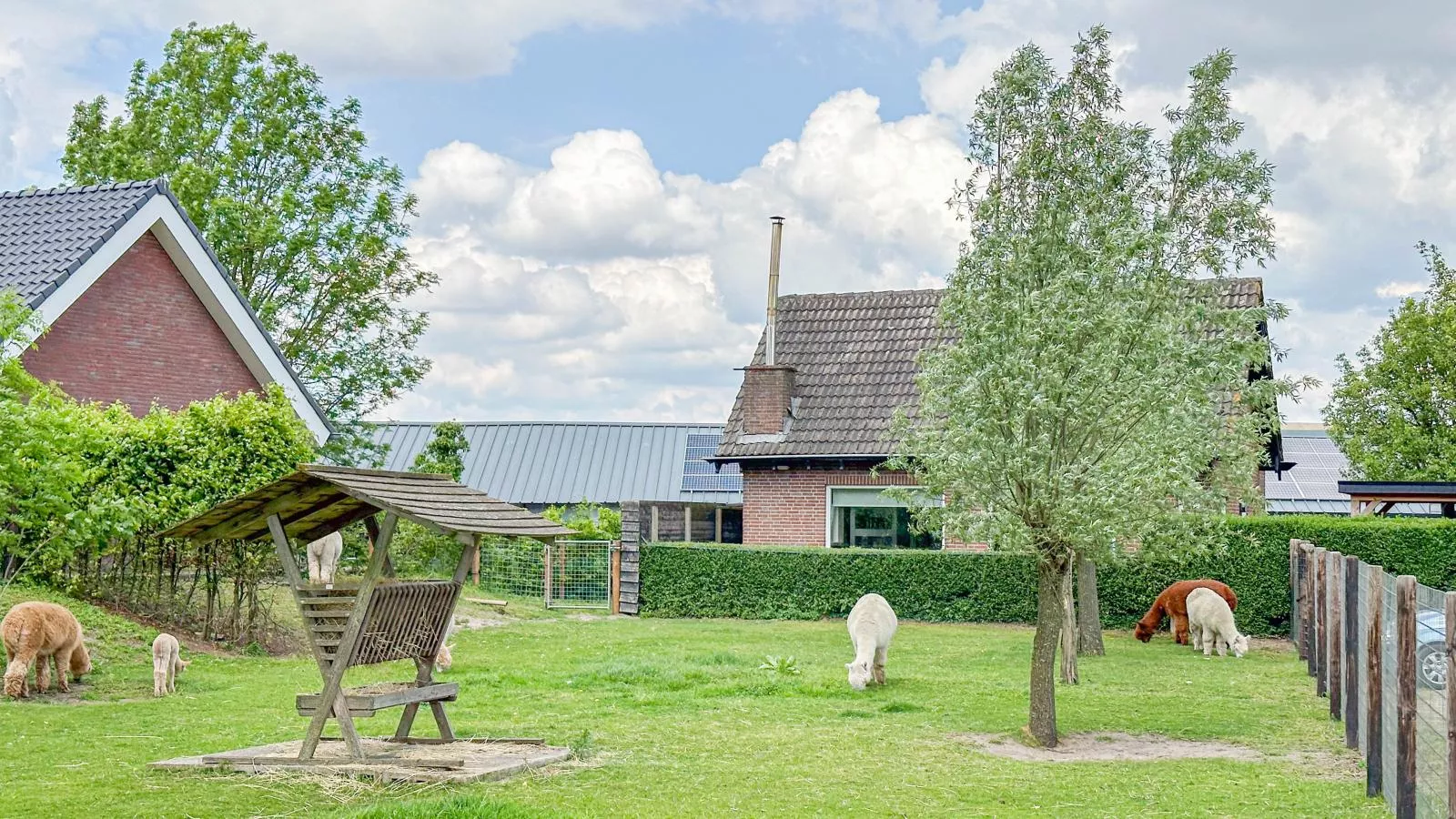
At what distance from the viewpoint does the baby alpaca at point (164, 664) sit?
47.3ft

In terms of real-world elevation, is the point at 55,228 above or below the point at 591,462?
above

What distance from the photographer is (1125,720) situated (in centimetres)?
1345

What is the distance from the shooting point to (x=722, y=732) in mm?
12391

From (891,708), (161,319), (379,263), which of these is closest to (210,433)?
(161,319)

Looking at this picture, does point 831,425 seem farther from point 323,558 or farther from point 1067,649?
point 1067,649

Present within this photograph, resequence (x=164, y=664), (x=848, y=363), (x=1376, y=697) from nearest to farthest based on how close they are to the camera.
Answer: (x=1376, y=697) < (x=164, y=664) < (x=848, y=363)

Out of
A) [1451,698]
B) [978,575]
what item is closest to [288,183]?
[978,575]

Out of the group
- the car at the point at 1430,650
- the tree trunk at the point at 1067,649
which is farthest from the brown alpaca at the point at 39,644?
the car at the point at 1430,650

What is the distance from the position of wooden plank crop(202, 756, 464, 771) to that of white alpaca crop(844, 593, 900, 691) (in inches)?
246

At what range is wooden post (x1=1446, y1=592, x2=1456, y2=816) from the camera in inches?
271

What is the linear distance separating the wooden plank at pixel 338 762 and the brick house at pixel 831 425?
687 inches

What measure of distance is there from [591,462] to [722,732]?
116 ft

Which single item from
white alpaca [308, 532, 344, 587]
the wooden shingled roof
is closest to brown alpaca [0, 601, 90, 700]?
the wooden shingled roof

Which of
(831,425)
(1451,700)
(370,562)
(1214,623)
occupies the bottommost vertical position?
(1214,623)
